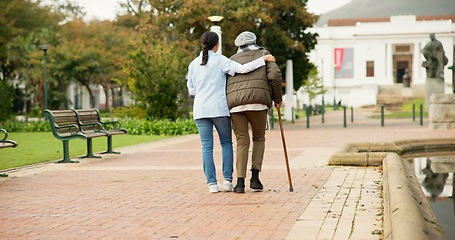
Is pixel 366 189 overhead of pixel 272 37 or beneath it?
beneath

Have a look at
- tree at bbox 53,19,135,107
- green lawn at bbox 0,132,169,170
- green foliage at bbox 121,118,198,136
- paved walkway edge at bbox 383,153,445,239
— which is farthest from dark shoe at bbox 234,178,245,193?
tree at bbox 53,19,135,107

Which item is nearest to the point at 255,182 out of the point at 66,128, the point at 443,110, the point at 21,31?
the point at 66,128

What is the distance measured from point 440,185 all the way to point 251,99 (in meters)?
3.69

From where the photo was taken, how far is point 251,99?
29.2 feet

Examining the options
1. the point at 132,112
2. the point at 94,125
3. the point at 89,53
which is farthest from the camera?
the point at 89,53

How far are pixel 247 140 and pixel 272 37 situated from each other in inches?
941

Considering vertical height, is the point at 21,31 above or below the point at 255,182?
above

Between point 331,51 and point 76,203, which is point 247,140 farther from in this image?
point 331,51

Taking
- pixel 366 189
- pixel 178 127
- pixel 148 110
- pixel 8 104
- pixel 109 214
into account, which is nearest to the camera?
pixel 109 214

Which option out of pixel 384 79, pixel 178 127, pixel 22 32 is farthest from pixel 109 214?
pixel 384 79

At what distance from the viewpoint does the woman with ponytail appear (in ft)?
29.8

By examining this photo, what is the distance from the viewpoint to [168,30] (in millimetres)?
32844

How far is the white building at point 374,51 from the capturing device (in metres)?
84.4

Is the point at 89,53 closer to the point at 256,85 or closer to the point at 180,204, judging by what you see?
the point at 256,85
